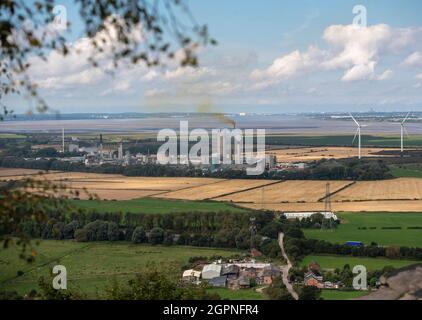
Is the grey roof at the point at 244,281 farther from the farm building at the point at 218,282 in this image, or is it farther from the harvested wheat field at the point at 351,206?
the harvested wheat field at the point at 351,206

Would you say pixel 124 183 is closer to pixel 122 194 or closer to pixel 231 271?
pixel 122 194

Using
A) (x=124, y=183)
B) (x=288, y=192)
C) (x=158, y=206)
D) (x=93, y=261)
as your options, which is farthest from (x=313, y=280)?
(x=124, y=183)

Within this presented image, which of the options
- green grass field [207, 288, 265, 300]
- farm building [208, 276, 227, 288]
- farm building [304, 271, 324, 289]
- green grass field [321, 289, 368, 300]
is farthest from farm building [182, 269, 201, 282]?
green grass field [321, 289, 368, 300]

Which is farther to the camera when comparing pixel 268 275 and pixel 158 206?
pixel 158 206

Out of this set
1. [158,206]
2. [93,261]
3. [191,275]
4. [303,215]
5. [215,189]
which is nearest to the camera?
[191,275]

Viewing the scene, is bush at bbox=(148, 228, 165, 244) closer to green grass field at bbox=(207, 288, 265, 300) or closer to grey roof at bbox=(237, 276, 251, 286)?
grey roof at bbox=(237, 276, 251, 286)
